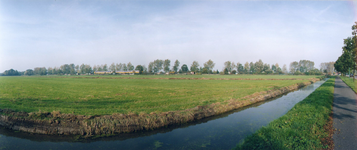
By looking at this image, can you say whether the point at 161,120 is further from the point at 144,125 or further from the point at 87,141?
the point at 87,141

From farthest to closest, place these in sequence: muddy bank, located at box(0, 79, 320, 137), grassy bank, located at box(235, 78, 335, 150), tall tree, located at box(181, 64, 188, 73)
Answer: tall tree, located at box(181, 64, 188, 73) → muddy bank, located at box(0, 79, 320, 137) → grassy bank, located at box(235, 78, 335, 150)

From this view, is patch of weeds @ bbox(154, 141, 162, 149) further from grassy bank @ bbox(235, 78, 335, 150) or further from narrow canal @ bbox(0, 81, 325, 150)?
grassy bank @ bbox(235, 78, 335, 150)

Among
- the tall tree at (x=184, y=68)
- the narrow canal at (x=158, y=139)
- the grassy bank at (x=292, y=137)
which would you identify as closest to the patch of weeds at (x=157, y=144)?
the narrow canal at (x=158, y=139)

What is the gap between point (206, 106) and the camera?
14453 mm

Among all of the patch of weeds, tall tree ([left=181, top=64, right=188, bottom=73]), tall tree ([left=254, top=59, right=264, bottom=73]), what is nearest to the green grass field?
the patch of weeds

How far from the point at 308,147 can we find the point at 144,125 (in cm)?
750

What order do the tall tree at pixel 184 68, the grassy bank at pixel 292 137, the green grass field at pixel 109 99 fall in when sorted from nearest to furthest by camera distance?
the grassy bank at pixel 292 137 → the green grass field at pixel 109 99 → the tall tree at pixel 184 68

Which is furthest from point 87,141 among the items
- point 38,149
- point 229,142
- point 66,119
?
point 229,142

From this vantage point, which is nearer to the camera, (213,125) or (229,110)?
(213,125)

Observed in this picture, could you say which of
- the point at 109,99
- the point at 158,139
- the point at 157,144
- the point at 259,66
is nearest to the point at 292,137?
the point at 157,144

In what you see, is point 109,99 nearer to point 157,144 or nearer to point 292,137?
point 157,144

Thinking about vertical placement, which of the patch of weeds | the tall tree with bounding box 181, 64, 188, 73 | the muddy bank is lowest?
the patch of weeds

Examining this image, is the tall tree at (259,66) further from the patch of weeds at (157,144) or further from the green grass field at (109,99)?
the patch of weeds at (157,144)

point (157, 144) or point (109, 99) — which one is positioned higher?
point (109, 99)
